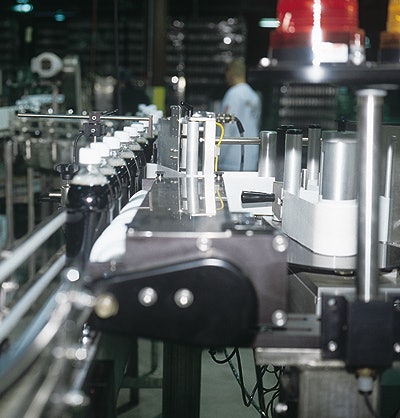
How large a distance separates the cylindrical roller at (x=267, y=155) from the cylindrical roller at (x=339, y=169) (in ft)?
2.39

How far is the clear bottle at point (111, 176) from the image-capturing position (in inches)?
66.5

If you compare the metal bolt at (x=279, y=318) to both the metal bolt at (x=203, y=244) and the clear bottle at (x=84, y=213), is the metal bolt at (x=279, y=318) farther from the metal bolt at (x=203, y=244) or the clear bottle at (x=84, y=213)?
the clear bottle at (x=84, y=213)

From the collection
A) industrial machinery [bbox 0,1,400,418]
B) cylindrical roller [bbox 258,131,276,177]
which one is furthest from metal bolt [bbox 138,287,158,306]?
cylindrical roller [bbox 258,131,276,177]

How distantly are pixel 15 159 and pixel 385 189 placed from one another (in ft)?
12.2

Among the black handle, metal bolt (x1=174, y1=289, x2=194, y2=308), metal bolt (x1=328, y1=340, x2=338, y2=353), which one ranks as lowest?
metal bolt (x1=328, y1=340, x2=338, y2=353)

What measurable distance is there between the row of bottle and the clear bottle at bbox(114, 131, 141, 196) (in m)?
0.15

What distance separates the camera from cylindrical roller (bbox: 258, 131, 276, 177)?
233 centimetres

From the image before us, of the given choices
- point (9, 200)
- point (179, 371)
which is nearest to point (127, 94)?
point (9, 200)

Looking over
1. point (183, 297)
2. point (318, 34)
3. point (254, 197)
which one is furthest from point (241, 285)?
point (254, 197)

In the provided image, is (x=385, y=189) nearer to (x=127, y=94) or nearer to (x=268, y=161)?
(x=268, y=161)

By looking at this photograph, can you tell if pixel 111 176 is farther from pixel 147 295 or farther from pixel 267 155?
pixel 267 155

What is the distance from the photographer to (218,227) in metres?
1.33

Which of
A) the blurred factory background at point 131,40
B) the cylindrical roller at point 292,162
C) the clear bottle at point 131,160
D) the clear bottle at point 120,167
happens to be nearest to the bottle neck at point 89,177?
the clear bottle at point 120,167

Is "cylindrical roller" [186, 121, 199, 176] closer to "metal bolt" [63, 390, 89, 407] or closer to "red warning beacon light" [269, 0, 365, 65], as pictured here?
"red warning beacon light" [269, 0, 365, 65]
